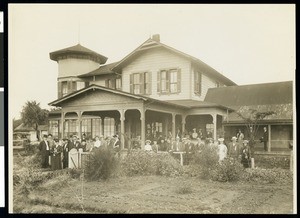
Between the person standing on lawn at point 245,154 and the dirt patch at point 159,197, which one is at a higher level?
the person standing on lawn at point 245,154

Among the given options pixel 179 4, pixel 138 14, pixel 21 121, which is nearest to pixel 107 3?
pixel 138 14

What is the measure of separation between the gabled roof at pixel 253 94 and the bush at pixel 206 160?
43.1 inches

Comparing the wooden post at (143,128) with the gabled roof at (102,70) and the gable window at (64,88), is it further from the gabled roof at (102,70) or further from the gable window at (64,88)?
the gable window at (64,88)

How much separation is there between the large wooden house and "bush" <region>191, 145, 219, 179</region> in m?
0.36

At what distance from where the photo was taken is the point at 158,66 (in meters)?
8.23

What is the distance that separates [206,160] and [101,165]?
2.20 m

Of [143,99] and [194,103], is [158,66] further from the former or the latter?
[194,103]

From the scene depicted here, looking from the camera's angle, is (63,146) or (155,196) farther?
(63,146)

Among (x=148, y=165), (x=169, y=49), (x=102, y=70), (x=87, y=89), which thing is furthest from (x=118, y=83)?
(x=148, y=165)

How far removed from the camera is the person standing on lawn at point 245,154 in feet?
24.9

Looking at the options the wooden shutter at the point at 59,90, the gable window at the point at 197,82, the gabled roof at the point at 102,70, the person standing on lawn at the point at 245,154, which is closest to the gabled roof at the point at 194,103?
the gable window at the point at 197,82

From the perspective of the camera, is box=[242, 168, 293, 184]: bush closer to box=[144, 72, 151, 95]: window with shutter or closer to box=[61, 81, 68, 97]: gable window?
box=[144, 72, 151, 95]: window with shutter

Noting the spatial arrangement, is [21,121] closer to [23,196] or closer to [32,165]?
[32,165]

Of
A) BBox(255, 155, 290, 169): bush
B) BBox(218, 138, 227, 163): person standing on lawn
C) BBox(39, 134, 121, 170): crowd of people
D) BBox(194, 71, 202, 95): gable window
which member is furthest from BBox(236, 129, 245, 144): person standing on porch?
BBox(39, 134, 121, 170): crowd of people
